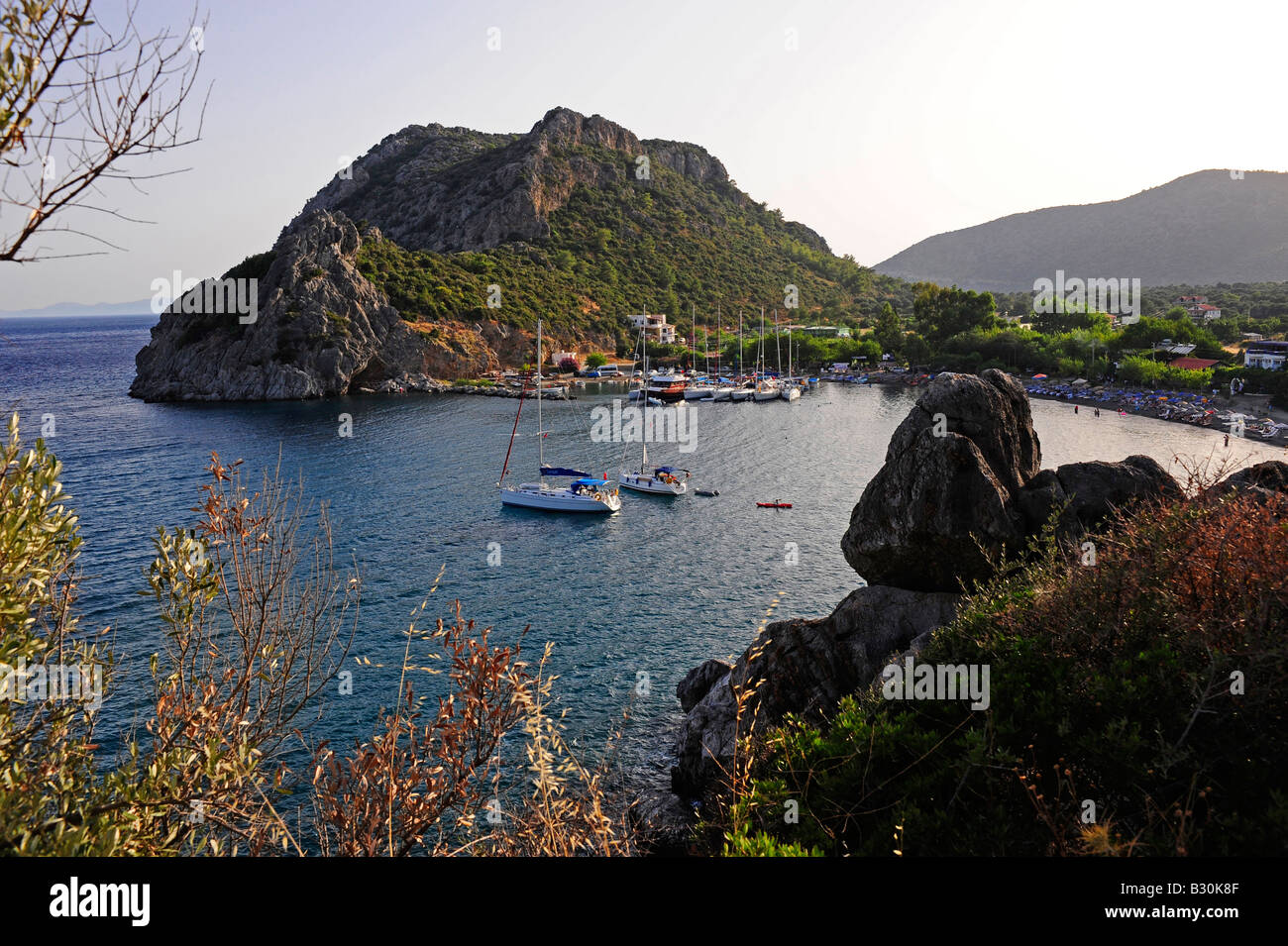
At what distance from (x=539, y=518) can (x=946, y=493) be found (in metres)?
25.0

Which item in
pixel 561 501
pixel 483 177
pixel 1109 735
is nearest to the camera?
pixel 1109 735

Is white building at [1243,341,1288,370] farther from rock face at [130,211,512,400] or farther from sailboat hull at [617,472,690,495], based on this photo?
rock face at [130,211,512,400]

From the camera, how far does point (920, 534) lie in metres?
16.8

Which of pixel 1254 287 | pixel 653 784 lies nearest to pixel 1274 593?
pixel 653 784

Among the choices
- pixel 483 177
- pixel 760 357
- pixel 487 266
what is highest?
pixel 483 177

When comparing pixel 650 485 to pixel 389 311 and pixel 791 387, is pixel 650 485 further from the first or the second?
pixel 389 311

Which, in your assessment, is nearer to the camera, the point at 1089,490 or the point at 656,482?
the point at 1089,490

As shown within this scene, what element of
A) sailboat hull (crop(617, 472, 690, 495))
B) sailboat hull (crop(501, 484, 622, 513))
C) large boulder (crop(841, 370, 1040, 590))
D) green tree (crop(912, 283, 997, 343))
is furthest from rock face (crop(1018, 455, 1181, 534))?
green tree (crop(912, 283, 997, 343))

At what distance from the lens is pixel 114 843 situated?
162 inches

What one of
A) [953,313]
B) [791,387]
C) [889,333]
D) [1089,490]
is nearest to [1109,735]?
[1089,490]

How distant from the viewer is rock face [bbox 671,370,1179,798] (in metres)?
16.1

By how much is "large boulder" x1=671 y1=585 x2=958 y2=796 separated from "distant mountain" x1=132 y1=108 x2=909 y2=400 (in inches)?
2831

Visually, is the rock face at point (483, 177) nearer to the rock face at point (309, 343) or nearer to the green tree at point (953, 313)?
the rock face at point (309, 343)

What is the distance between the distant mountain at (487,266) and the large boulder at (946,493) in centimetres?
7286
